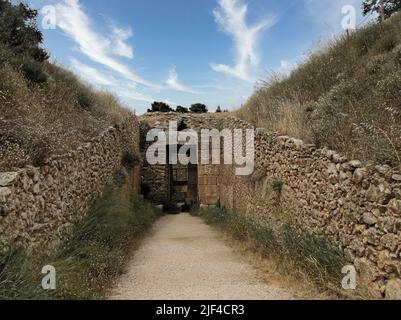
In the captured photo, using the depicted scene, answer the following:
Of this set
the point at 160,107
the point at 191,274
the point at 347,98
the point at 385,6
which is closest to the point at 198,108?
the point at 160,107

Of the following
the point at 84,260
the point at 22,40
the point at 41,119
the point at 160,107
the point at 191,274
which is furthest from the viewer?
the point at 160,107

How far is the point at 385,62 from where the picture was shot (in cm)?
748

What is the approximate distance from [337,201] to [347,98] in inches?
100

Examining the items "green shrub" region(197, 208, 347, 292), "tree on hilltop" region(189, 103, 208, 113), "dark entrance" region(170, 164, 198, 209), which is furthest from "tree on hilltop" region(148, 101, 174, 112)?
"green shrub" region(197, 208, 347, 292)

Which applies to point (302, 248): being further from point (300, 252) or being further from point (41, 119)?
point (41, 119)

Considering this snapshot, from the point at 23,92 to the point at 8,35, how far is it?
3646 millimetres

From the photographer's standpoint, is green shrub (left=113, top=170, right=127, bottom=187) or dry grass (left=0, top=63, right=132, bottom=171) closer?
dry grass (left=0, top=63, right=132, bottom=171)

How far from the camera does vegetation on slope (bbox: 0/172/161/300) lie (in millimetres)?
3711

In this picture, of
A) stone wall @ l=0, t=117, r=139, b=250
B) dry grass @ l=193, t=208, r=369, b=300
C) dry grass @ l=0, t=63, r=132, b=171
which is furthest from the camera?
dry grass @ l=0, t=63, r=132, b=171

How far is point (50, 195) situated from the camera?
544 centimetres

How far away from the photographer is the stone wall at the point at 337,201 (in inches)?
154

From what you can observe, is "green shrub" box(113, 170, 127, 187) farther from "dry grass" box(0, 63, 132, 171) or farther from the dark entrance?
the dark entrance

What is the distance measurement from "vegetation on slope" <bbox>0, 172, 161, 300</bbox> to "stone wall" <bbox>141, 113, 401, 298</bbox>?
2950 millimetres

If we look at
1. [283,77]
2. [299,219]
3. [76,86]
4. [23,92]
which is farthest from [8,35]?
[299,219]
